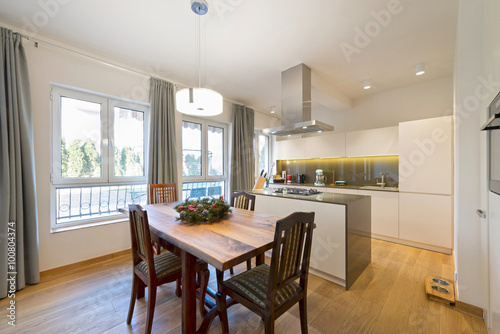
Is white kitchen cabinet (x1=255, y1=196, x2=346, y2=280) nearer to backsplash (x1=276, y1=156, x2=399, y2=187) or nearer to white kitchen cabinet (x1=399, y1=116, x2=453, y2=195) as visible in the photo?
white kitchen cabinet (x1=399, y1=116, x2=453, y2=195)

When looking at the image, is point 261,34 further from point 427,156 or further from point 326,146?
point 427,156

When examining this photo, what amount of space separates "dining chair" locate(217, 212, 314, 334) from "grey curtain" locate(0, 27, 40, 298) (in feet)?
7.07

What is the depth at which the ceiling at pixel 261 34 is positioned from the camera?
180 cm

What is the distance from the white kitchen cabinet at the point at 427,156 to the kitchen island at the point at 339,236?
→ 123cm

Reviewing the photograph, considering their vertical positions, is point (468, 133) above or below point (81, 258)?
above

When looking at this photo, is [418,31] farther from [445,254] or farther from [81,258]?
[81,258]

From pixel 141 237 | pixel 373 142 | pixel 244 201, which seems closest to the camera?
pixel 141 237

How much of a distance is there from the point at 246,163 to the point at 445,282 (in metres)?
3.35

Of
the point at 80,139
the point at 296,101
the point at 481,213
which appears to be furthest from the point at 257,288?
the point at 80,139

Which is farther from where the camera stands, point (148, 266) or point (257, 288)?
point (148, 266)

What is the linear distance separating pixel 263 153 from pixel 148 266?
13.8ft

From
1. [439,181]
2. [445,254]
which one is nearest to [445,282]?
[445,254]

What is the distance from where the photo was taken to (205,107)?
6.09 feet

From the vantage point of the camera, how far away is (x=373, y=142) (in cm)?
367
